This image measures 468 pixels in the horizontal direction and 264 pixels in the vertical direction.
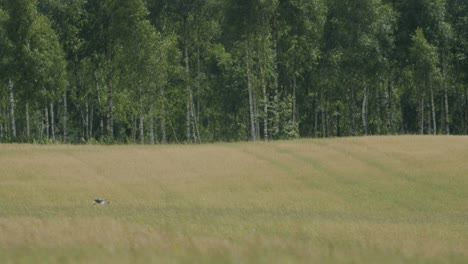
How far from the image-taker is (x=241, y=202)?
32469mm

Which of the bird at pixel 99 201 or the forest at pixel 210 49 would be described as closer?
the bird at pixel 99 201

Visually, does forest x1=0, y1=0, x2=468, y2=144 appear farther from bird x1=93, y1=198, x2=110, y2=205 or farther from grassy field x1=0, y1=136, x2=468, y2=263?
bird x1=93, y1=198, x2=110, y2=205

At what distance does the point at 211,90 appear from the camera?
88.2m

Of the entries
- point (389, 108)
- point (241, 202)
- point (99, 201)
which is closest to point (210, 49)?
point (389, 108)

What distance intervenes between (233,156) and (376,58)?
29621mm

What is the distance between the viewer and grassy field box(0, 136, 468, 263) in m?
14.4

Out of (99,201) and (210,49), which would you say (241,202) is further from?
(210,49)

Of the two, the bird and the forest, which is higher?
the forest

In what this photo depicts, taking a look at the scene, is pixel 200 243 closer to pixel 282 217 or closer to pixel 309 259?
pixel 309 259

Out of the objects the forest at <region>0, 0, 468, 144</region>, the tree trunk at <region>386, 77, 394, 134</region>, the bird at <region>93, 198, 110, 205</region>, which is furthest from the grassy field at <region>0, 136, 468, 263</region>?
the tree trunk at <region>386, 77, 394, 134</region>

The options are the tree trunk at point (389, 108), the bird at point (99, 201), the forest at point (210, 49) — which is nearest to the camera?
the bird at point (99, 201)

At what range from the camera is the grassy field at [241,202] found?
47.3 feet

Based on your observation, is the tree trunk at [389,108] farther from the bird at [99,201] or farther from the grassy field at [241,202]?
the bird at [99,201]

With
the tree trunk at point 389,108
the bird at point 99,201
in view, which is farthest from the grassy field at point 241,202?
the tree trunk at point 389,108
